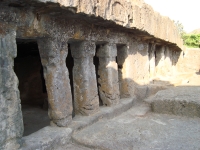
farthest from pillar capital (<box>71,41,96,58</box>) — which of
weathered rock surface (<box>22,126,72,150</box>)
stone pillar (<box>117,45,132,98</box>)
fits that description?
A: stone pillar (<box>117,45,132,98</box>)

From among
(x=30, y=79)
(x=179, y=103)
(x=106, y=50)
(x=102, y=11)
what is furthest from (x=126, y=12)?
(x=30, y=79)

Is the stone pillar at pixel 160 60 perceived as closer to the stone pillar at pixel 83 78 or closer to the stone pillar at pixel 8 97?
the stone pillar at pixel 83 78

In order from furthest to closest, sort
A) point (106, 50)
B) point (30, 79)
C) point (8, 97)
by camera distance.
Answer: point (30, 79)
point (106, 50)
point (8, 97)

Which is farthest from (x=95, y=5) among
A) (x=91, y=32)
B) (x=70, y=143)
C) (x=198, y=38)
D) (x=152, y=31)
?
(x=198, y=38)

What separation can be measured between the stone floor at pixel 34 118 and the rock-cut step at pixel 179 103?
230cm

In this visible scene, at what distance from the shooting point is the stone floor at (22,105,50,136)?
468 centimetres

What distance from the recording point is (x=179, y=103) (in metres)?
4.10

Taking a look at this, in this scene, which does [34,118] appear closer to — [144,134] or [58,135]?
[58,135]

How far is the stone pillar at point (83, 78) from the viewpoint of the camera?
12.7 ft

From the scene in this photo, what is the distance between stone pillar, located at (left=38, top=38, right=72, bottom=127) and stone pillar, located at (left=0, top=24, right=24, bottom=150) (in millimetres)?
714

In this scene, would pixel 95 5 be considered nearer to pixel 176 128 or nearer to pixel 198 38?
pixel 176 128

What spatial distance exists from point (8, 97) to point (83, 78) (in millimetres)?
1618

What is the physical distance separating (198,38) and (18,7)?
21621 mm

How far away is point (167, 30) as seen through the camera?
756 cm
